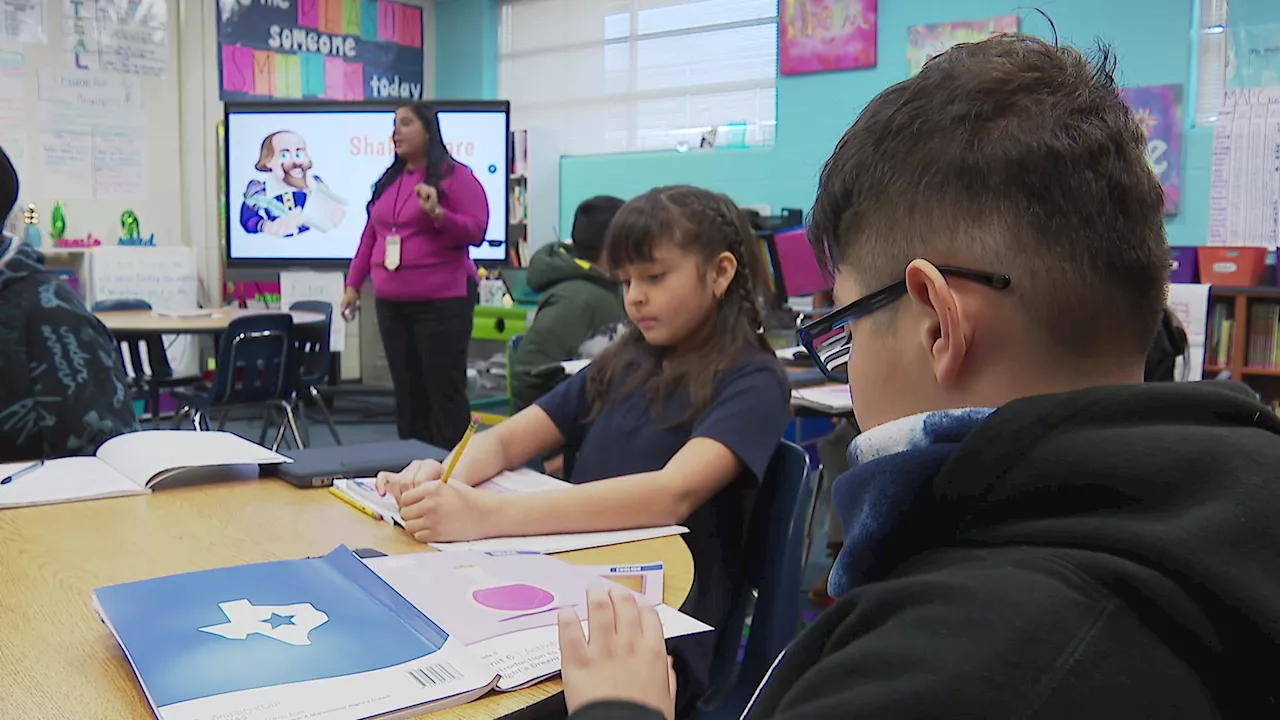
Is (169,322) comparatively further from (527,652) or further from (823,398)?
(527,652)

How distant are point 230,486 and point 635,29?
5.71m

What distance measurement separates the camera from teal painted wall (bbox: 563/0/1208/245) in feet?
15.0

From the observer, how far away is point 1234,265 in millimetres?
4270

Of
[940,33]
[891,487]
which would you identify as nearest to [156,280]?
[940,33]

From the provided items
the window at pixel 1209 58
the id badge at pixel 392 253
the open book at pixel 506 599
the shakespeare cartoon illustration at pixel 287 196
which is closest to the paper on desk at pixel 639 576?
the open book at pixel 506 599

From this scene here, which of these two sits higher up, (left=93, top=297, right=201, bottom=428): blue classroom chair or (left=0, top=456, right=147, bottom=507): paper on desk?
(left=0, top=456, right=147, bottom=507): paper on desk

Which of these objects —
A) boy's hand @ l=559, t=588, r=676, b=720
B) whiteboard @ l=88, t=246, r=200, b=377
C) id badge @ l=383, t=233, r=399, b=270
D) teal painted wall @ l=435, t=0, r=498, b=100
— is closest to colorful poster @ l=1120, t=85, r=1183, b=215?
id badge @ l=383, t=233, r=399, b=270

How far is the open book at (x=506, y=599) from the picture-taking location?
0.85 m

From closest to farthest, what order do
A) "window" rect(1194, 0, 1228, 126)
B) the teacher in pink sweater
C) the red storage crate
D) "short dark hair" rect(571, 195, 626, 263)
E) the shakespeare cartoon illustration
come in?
1. "short dark hair" rect(571, 195, 626, 263)
2. the teacher in pink sweater
3. the red storage crate
4. "window" rect(1194, 0, 1228, 126)
5. the shakespeare cartoon illustration

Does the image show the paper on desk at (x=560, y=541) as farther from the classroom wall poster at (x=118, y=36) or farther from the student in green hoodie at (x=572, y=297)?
the classroom wall poster at (x=118, y=36)

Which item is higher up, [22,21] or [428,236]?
[22,21]

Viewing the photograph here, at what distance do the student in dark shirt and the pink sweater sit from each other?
2107 millimetres

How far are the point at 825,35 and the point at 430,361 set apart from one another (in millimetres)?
3033

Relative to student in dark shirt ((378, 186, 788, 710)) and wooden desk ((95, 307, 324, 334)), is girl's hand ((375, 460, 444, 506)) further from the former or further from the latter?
wooden desk ((95, 307, 324, 334))
